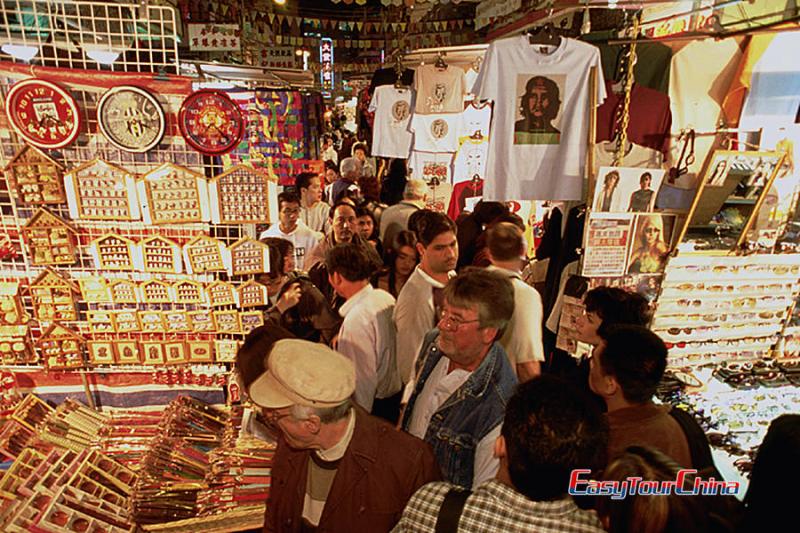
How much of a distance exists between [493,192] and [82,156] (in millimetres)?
2821

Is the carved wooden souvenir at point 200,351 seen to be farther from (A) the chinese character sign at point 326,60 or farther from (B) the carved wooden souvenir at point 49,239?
(A) the chinese character sign at point 326,60

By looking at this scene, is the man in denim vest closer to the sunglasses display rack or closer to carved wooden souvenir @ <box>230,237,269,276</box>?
carved wooden souvenir @ <box>230,237,269,276</box>

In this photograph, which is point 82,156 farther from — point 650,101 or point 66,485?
point 650,101

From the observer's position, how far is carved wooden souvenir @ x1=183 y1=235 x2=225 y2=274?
3.02 m

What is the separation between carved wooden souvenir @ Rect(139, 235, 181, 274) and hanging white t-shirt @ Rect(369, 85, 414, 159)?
3981mm

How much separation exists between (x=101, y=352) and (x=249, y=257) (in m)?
1.23

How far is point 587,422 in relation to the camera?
4.41 feet

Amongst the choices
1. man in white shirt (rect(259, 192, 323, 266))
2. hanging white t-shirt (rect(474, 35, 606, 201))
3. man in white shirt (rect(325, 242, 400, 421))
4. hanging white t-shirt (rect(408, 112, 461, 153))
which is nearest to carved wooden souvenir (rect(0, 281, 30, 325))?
man in white shirt (rect(259, 192, 323, 266))

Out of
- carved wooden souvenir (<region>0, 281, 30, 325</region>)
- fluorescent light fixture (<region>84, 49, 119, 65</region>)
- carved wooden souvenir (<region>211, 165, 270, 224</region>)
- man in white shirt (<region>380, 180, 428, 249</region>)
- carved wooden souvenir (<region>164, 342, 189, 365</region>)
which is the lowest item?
carved wooden souvenir (<region>164, 342, 189, 365</region>)

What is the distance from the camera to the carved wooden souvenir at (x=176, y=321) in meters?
3.16

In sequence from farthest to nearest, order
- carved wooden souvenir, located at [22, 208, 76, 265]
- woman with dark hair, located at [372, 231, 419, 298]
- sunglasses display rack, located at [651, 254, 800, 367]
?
woman with dark hair, located at [372, 231, 419, 298], sunglasses display rack, located at [651, 254, 800, 367], carved wooden souvenir, located at [22, 208, 76, 265]

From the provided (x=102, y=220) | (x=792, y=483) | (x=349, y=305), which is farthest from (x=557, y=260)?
(x=102, y=220)

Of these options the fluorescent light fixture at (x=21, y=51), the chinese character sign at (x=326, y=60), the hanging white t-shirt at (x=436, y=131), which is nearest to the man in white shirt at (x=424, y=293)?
the fluorescent light fixture at (x=21, y=51)

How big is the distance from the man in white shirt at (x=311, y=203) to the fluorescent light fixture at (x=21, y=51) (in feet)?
12.6
